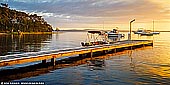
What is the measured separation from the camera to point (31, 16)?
14588cm

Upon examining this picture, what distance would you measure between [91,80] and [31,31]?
117 meters

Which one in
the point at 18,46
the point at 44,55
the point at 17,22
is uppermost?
the point at 17,22

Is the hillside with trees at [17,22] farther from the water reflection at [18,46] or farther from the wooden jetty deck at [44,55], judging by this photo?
the wooden jetty deck at [44,55]

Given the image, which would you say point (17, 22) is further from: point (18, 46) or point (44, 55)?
point (44, 55)

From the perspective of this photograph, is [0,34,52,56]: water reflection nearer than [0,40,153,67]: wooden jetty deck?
No

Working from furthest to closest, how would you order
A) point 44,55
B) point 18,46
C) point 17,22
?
point 17,22 < point 18,46 < point 44,55

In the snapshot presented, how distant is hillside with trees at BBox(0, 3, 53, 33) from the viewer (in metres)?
116

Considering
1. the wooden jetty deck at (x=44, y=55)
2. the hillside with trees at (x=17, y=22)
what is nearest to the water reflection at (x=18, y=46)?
the wooden jetty deck at (x=44, y=55)

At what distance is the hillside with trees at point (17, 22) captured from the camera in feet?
381

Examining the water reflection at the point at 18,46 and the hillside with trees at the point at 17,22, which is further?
the hillside with trees at the point at 17,22

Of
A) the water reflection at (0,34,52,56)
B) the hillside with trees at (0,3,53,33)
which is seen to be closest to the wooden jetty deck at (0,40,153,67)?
the water reflection at (0,34,52,56)

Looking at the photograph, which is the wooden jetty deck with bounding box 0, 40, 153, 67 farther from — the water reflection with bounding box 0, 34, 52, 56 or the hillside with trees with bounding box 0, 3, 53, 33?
the hillside with trees with bounding box 0, 3, 53, 33

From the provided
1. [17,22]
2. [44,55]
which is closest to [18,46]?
[44,55]

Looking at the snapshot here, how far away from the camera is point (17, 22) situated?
12719cm
